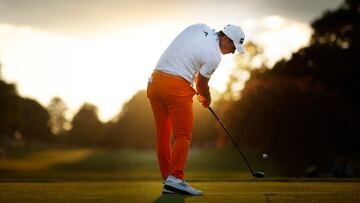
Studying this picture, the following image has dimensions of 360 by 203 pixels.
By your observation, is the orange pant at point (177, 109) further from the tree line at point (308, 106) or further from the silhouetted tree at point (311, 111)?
the silhouetted tree at point (311, 111)

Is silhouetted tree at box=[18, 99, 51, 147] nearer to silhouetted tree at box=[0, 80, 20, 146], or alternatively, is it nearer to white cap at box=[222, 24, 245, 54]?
silhouetted tree at box=[0, 80, 20, 146]

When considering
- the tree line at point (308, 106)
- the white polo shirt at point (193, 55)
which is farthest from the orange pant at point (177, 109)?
the tree line at point (308, 106)

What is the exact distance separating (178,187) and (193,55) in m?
1.54

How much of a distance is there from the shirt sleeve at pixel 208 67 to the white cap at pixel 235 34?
371mm

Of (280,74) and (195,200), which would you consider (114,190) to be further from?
(280,74)

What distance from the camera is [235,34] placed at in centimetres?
753

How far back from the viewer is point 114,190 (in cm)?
741

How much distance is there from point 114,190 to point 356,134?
136ft

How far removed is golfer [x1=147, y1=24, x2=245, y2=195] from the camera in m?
7.34

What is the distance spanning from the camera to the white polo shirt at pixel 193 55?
7.32 meters

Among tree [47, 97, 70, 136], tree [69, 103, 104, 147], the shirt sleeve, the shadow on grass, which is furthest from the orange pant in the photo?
A: tree [47, 97, 70, 136]

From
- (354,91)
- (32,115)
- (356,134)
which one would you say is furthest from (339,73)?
(32,115)

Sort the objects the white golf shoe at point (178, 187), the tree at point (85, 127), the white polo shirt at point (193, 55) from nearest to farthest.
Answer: the white golf shoe at point (178, 187), the white polo shirt at point (193, 55), the tree at point (85, 127)

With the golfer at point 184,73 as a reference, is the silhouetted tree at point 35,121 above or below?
above
